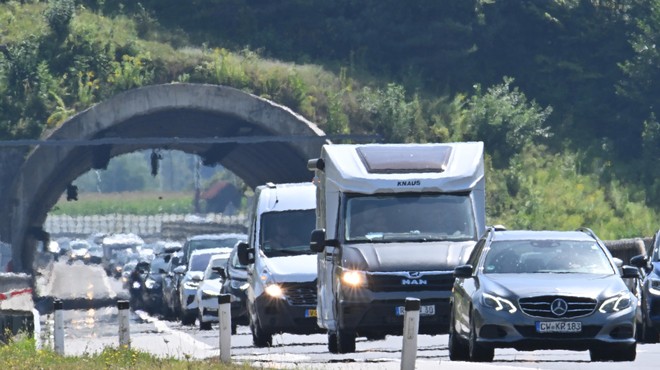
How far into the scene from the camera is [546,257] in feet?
67.8

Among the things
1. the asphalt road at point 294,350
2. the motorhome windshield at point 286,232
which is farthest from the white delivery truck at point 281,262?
the asphalt road at point 294,350

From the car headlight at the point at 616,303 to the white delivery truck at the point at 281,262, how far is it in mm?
7978

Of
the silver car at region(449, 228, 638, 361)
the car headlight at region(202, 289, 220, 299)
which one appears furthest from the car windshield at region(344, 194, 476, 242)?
the car headlight at region(202, 289, 220, 299)

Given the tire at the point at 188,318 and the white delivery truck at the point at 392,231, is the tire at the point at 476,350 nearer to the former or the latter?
the white delivery truck at the point at 392,231

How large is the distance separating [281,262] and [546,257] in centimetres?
765

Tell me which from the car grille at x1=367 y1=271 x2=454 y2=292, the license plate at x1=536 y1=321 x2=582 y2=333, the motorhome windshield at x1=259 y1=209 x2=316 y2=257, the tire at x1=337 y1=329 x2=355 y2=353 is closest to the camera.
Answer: the license plate at x1=536 y1=321 x2=582 y2=333

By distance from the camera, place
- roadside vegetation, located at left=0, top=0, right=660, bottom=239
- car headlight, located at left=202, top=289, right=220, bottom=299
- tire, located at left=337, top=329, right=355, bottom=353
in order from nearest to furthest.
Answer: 1. tire, located at left=337, top=329, right=355, bottom=353
2. car headlight, located at left=202, top=289, right=220, bottom=299
3. roadside vegetation, located at left=0, top=0, right=660, bottom=239

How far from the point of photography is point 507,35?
70312 mm

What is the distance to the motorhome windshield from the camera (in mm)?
28234

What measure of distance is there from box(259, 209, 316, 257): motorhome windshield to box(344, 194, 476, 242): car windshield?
486 centimetres

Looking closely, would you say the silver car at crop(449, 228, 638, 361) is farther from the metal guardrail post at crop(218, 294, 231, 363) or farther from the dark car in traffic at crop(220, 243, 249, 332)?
the dark car in traffic at crop(220, 243, 249, 332)

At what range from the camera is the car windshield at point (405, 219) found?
76.6 feet

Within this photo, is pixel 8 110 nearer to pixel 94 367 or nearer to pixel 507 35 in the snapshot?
pixel 507 35

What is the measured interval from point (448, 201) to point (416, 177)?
579mm
